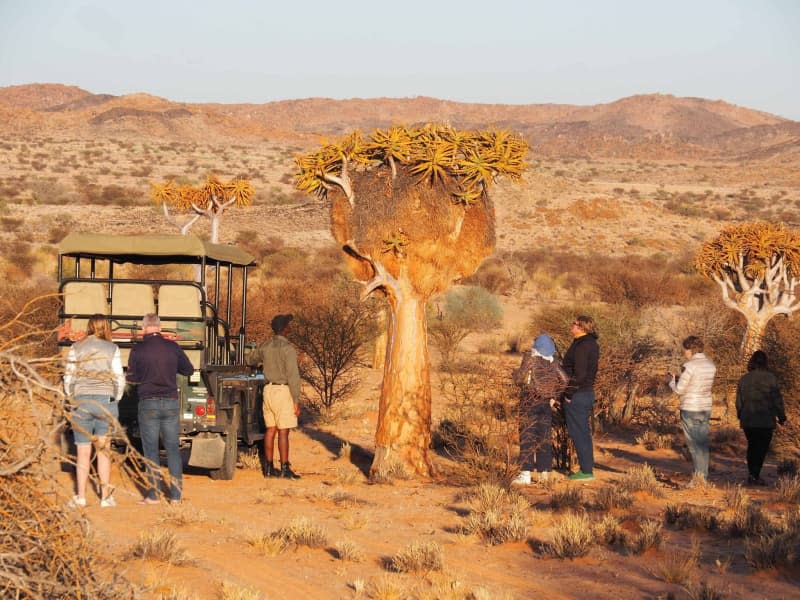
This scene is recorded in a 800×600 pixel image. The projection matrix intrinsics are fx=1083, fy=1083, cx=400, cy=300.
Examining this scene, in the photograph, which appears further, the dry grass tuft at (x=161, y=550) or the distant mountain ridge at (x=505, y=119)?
the distant mountain ridge at (x=505, y=119)

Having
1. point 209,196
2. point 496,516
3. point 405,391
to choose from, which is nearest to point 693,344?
point 405,391

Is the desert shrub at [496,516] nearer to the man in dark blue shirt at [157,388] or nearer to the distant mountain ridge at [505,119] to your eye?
the man in dark blue shirt at [157,388]

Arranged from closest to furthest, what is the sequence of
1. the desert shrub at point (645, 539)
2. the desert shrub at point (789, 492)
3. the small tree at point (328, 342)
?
the desert shrub at point (645, 539), the desert shrub at point (789, 492), the small tree at point (328, 342)

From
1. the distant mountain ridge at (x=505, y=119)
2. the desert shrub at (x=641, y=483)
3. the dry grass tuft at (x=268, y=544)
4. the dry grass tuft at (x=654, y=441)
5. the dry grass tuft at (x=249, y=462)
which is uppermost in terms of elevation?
the distant mountain ridge at (x=505, y=119)

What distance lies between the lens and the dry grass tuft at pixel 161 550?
746cm

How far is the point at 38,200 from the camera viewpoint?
54375mm

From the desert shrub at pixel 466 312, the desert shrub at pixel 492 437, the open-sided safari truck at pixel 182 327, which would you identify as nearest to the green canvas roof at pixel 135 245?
the open-sided safari truck at pixel 182 327

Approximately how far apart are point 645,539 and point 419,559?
1.90 metres

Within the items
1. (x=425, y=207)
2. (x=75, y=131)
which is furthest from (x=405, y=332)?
(x=75, y=131)

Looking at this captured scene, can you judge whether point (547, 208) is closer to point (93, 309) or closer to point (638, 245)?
point (638, 245)

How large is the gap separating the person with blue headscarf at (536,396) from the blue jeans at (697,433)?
4.58 ft

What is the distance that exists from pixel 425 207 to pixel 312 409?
25.0ft

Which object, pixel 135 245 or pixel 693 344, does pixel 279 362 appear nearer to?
pixel 135 245

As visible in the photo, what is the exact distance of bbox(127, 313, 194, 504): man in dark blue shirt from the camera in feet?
32.3
